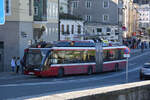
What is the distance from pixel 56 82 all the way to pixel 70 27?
2544 centimetres

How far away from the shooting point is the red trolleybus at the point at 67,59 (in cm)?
2534

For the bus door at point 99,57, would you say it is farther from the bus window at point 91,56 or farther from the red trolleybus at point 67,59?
the bus window at point 91,56

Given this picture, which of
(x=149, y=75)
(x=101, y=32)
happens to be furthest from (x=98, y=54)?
(x=101, y=32)

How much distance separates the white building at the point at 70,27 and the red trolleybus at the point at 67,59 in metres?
14.6

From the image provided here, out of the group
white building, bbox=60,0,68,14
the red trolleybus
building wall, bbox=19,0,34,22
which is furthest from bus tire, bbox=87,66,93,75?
white building, bbox=60,0,68,14

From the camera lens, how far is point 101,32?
60156 millimetres

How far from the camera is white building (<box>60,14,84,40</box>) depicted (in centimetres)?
4534

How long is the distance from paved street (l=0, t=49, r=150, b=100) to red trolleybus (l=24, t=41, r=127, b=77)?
676mm

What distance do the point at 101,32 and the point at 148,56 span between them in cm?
1473

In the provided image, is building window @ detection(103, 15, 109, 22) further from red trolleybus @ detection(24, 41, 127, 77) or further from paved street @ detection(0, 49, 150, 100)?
red trolleybus @ detection(24, 41, 127, 77)

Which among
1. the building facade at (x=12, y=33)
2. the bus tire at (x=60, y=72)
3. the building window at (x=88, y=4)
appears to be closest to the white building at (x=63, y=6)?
the building window at (x=88, y=4)

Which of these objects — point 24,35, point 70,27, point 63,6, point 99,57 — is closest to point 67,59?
point 99,57

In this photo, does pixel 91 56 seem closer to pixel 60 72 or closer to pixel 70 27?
pixel 60 72

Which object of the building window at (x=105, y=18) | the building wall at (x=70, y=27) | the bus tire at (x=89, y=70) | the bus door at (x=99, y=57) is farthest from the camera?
the building window at (x=105, y=18)
